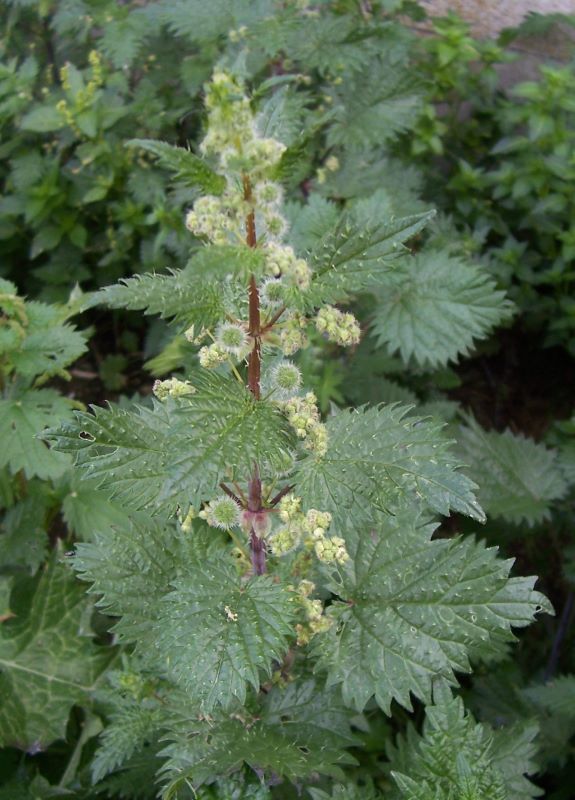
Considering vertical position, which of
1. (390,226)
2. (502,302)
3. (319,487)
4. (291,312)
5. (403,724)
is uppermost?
(390,226)

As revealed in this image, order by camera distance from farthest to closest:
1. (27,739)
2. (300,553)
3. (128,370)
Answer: (128,370), (27,739), (300,553)

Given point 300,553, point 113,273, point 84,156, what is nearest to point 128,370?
point 113,273

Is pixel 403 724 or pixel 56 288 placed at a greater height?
pixel 56 288

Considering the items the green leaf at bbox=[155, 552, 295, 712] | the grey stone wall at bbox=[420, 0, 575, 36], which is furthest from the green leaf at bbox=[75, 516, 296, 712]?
the grey stone wall at bbox=[420, 0, 575, 36]

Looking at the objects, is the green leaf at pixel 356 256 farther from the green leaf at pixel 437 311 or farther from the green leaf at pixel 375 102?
the green leaf at pixel 375 102

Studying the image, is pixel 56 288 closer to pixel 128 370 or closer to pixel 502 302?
pixel 128 370

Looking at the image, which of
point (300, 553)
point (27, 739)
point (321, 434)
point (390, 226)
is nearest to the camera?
point (390, 226)

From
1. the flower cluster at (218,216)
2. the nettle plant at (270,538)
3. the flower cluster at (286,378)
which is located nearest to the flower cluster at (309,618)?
the nettle plant at (270,538)

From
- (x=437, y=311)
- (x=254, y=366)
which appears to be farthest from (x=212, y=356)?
(x=437, y=311)
